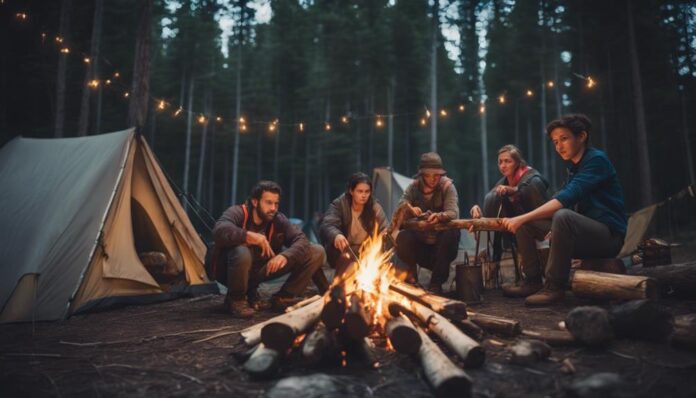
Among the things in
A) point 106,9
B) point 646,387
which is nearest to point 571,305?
point 646,387

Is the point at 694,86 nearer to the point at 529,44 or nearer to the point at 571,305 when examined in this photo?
the point at 529,44

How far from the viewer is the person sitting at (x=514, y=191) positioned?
4.34m

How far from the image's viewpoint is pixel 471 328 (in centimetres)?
271

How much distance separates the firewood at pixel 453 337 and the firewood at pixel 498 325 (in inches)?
14.4

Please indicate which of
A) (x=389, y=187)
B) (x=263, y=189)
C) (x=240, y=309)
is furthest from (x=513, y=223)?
(x=389, y=187)

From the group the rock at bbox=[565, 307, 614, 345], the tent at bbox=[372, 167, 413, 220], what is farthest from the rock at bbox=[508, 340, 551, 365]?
the tent at bbox=[372, 167, 413, 220]

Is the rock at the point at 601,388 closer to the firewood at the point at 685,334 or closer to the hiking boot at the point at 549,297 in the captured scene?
the firewood at the point at 685,334

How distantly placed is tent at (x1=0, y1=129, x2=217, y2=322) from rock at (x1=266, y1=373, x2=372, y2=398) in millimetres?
3408

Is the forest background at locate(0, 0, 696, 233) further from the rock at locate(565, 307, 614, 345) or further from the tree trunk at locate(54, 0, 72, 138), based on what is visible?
the rock at locate(565, 307, 614, 345)

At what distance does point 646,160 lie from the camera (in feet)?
42.5

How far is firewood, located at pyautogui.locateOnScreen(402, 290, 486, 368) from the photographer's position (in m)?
2.12

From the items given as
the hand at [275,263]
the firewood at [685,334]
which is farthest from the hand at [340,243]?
the firewood at [685,334]

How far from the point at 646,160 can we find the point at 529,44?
14.8 metres

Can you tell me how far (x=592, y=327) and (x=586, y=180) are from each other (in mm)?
1594
